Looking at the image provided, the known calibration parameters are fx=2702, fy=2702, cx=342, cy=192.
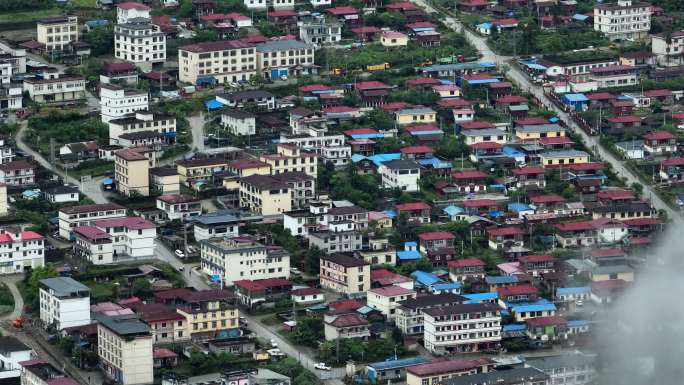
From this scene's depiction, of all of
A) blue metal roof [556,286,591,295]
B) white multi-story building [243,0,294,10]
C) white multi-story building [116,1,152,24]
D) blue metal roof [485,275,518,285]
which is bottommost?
blue metal roof [556,286,591,295]

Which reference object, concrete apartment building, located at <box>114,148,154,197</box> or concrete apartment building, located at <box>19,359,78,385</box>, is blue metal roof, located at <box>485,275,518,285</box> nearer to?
concrete apartment building, located at <box>114,148,154,197</box>

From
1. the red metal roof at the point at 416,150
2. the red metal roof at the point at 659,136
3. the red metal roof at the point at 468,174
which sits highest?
the red metal roof at the point at 659,136

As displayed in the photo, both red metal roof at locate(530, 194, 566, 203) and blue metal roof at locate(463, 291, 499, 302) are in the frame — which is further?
red metal roof at locate(530, 194, 566, 203)

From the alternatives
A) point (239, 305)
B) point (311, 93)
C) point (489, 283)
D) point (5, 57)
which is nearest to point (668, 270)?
point (489, 283)

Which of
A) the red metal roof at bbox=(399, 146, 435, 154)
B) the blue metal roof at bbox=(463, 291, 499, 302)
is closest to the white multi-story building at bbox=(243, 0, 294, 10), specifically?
the red metal roof at bbox=(399, 146, 435, 154)

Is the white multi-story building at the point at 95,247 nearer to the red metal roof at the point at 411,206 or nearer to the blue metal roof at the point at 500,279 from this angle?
the red metal roof at the point at 411,206

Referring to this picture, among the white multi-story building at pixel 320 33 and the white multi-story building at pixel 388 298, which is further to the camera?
the white multi-story building at pixel 320 33

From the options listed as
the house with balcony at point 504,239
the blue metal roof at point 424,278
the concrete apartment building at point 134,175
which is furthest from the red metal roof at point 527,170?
the concrete apartment building at point 134,175
